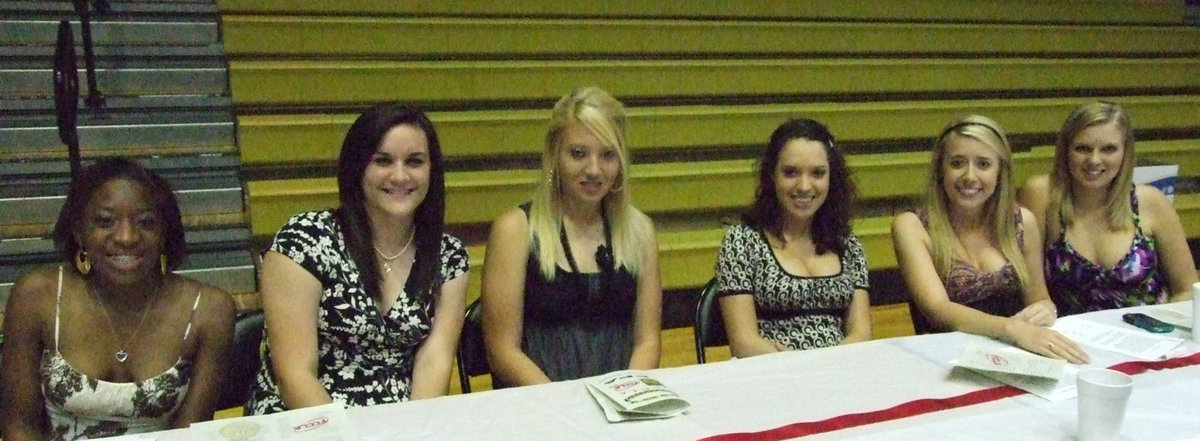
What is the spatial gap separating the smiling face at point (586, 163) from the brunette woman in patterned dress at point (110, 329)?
88cm

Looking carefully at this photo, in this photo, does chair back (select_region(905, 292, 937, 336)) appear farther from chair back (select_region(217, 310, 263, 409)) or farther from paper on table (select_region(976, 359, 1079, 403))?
chair back (select_region(217, 310, 263, 409))

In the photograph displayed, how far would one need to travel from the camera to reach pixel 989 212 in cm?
254

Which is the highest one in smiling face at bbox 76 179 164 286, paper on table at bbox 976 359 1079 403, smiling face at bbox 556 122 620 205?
smiling face at bbox 556 122 620 205

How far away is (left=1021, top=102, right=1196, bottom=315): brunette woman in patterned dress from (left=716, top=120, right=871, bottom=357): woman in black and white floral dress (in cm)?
72

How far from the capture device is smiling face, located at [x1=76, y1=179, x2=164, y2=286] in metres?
1.82

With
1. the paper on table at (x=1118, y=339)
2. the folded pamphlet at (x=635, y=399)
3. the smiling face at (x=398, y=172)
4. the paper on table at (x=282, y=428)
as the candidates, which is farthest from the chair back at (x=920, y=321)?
the paper on table at (x=282, y=428)

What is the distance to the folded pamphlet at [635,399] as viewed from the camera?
153cm

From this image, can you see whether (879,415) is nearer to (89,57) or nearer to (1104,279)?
(1104,279)

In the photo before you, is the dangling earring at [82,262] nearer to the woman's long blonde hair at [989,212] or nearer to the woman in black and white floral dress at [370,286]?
the woman in black and white floral dress at [370,286]

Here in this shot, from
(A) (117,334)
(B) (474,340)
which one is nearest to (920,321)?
(B) (474,340)

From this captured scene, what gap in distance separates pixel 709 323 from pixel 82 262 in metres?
Result: 1.51

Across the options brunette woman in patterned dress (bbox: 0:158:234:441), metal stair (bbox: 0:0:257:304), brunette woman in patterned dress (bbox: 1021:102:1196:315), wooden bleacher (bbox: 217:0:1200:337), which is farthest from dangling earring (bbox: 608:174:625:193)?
metal stair (bbox: 0:0:257:304)

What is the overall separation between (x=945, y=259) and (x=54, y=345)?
2.16 meters

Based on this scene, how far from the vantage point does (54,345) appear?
72.2 inches
